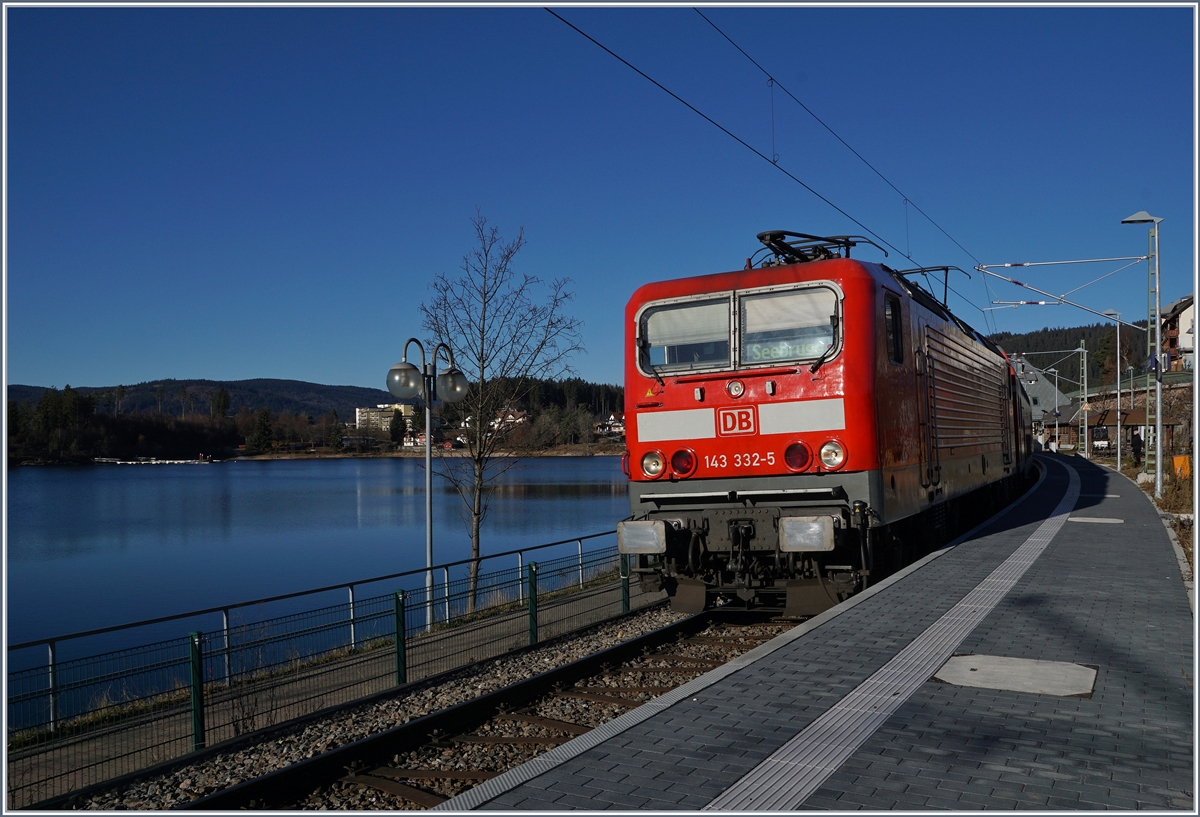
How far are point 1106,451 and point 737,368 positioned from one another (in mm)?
58728

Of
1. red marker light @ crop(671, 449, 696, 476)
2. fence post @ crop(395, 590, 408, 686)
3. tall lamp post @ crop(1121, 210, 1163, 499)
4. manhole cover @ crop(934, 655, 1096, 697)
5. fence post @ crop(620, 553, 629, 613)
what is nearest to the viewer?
manhole cover @ crop(934, 655, 1096, 697)

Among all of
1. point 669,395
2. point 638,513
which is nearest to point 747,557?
point 638,513

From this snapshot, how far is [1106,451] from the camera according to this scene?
5962 centimetres

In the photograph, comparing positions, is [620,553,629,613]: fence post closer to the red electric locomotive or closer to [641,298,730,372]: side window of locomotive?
Answer: the red electric locomotive

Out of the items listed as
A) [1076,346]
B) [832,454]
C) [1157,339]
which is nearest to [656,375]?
[832,454]

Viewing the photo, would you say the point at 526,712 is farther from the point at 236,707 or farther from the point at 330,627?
the point at 236,707

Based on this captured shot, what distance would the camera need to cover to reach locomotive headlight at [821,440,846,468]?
9.26m

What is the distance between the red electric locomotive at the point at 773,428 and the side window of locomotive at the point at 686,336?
1 centimetres

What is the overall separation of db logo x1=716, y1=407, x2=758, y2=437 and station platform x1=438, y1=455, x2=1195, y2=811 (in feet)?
6.59

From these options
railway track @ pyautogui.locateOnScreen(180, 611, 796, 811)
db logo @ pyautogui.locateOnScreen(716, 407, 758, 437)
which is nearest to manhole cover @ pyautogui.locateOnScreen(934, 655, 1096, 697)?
railway track @ pyautogui.locateOnScreen(180, 611, 796, 811)

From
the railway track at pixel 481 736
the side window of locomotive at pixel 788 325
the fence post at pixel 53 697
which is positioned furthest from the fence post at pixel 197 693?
the side window of locomotive at pixel 788 325

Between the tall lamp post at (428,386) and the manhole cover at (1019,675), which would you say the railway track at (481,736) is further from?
the tall lamp post at (428,386)

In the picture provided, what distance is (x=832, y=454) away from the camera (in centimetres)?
930

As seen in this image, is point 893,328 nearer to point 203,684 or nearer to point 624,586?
point 624,586
